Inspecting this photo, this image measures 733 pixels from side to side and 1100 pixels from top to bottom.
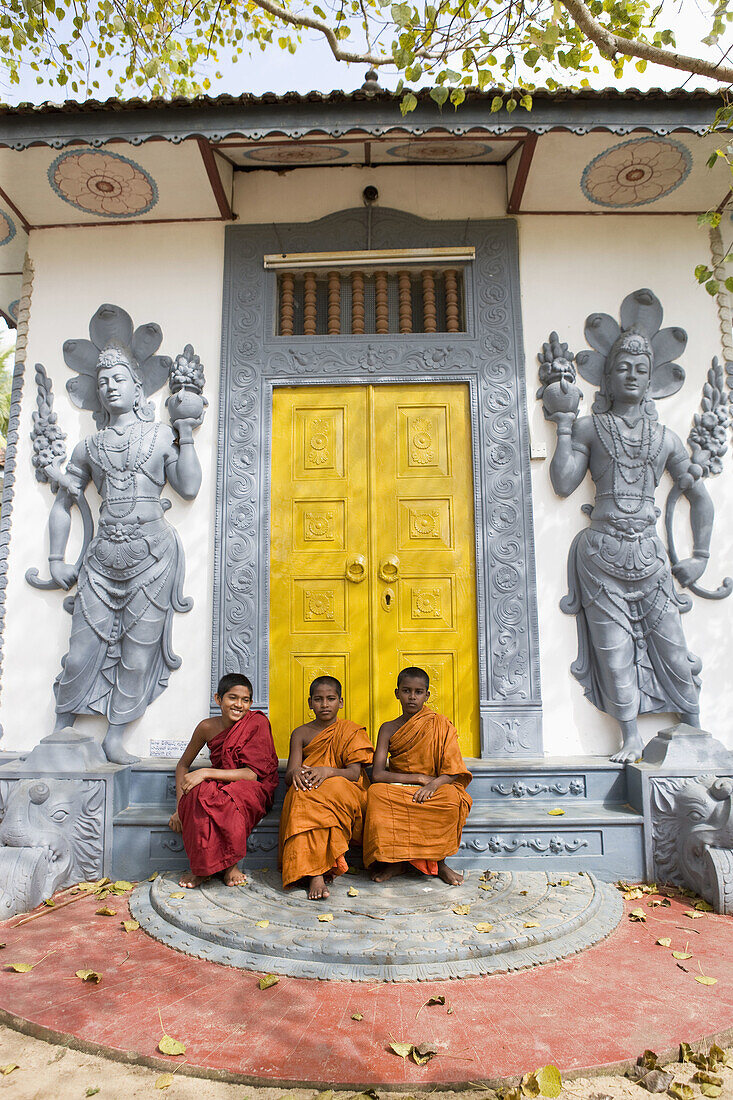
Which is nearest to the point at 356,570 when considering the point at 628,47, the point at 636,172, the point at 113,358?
the point at 113,358

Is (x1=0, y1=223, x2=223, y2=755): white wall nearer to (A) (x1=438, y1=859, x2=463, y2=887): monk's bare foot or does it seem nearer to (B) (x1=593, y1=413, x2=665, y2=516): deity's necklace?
(A) (x1=438, y1=859, x2=463, y2=887): monk's bare foot

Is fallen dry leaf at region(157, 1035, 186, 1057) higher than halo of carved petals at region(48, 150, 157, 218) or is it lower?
lower

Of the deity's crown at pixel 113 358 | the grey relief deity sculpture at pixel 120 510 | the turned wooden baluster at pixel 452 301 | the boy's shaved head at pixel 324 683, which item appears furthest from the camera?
the turned wooden baluster at pixel 452 301

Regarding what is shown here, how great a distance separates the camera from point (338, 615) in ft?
17.8

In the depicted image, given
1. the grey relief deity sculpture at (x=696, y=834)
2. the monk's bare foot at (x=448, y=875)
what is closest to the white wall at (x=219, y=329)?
the grey relief deity sculpture at (x=696, y=834)

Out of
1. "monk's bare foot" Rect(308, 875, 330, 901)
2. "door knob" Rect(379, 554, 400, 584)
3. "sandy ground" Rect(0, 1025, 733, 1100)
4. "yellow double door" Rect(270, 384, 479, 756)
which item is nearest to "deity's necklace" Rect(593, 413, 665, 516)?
"yellow double door" Rect(270, 384, 479, 756)

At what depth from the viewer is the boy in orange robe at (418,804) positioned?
4105 mm

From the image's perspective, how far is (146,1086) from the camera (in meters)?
2.48

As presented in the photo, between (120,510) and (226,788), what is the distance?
2235mm

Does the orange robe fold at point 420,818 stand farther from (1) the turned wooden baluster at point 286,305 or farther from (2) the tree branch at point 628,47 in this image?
(2) the tree branch at point 628,47

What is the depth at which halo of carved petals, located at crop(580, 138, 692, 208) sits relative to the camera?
5.17m

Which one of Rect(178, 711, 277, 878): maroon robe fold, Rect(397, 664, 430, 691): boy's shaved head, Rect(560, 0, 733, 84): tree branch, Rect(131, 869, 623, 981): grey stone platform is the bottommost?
Rect(131, 869, 623, 981): grey stone platform

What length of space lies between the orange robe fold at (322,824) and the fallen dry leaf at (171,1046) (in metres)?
1.30

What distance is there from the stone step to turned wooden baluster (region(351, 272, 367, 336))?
366 centimetres
